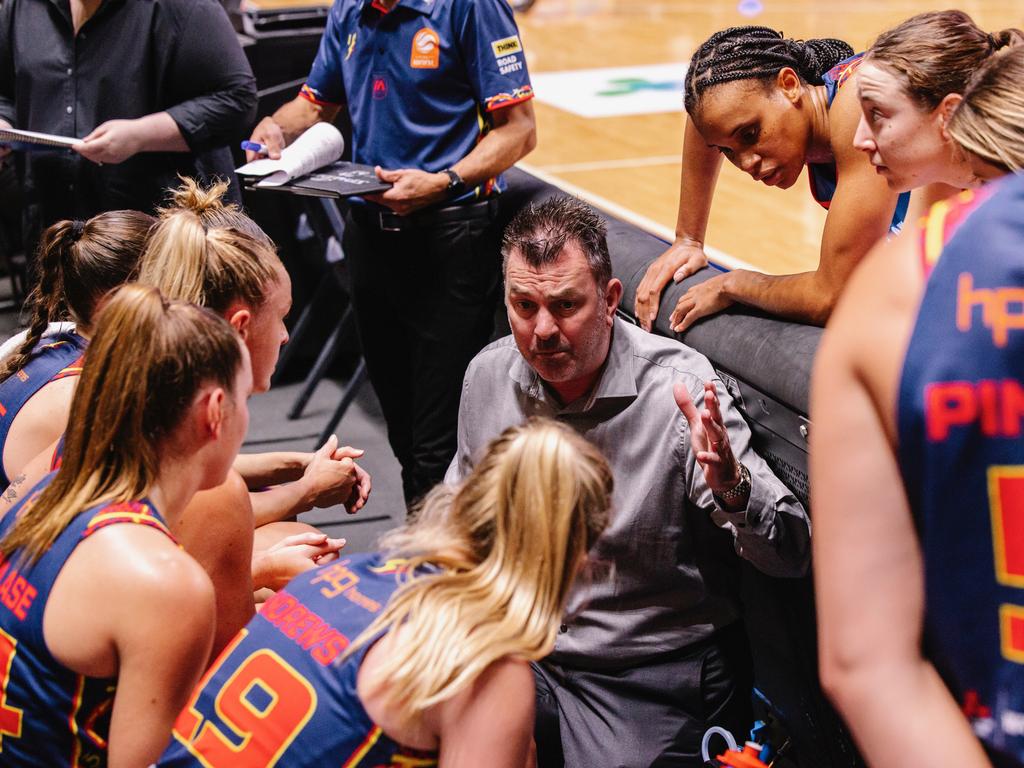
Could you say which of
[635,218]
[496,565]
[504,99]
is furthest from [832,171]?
[635,218]

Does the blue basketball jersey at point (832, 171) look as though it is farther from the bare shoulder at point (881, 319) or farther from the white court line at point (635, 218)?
the white court line at point (635, 218)

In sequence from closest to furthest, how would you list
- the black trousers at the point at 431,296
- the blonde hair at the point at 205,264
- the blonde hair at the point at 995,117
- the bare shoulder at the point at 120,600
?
the blonde hair at the point at 995,117 → the bare shoulder at the point at 120,600 → the blonde hair at the point at 205,264 → the black trousers at the point at 431,296

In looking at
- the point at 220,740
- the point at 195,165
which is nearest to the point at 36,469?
the point at 220,740

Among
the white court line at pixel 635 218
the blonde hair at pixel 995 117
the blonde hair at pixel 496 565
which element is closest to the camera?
the blonde hair at pixel 995 117

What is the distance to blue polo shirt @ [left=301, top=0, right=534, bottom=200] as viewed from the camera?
121 inches

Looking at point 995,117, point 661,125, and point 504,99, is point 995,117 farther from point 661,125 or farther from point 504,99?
point 661,125

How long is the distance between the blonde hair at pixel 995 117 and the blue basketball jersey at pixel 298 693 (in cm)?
80

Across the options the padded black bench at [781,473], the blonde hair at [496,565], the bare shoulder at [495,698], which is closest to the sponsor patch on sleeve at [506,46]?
the padded black bench at [781,473]

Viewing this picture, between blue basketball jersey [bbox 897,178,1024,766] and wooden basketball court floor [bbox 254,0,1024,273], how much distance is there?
3.64 metres

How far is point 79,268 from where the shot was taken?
2.19 metres

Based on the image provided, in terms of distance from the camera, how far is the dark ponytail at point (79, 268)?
2.19 m

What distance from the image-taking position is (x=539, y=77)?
816 cm

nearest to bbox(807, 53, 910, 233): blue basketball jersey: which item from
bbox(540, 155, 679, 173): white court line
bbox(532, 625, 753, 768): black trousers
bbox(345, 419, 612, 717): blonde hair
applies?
bbox(532, 625, 753, 768): black trousers

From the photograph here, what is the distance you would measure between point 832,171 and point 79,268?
4.91 feet
